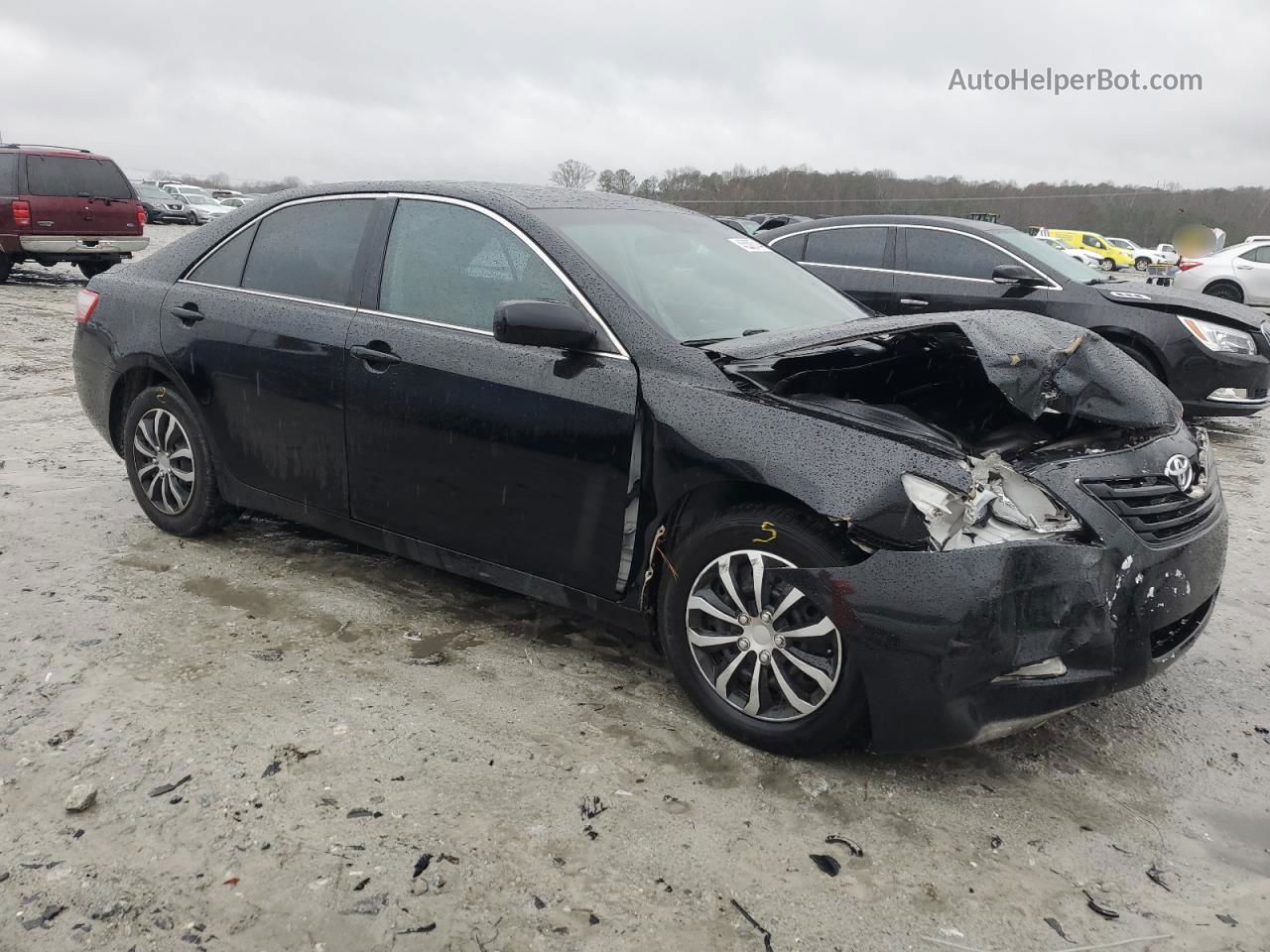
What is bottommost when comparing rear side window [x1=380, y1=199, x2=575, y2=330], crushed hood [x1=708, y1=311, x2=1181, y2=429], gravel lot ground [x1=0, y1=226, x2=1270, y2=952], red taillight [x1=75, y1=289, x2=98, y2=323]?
gravel lot ground [x1=0, y1=226, x2=1270, y2=952]

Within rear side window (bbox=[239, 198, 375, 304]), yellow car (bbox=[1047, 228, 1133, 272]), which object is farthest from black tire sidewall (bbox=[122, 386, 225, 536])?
yellow car (bbox=[1047, 228, 1133, 272])

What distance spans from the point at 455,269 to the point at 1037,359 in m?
2.03

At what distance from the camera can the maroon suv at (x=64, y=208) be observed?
14.7m

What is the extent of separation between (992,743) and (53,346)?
9.99m

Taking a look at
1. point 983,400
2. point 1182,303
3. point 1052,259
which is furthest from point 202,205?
point 983,400

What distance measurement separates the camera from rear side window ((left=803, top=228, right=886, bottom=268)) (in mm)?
8922

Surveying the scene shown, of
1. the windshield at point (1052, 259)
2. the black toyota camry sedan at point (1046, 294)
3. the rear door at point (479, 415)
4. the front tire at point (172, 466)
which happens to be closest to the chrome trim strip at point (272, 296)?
A: the rear door at point (479, 415)

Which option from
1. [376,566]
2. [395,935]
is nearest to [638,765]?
[395,935]

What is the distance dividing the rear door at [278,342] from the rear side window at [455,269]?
8.9 inches

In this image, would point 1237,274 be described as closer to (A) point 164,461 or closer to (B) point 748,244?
(B) point 748,244

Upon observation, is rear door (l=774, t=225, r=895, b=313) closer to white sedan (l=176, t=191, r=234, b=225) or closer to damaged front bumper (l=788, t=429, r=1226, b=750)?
damaged front bumper (l=788, t=429, r=1226, b=750)

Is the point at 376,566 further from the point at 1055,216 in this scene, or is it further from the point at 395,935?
the point at 1055,216

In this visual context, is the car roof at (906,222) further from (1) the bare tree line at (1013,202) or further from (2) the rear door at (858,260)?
(1) the bare tree line at (1013,202)

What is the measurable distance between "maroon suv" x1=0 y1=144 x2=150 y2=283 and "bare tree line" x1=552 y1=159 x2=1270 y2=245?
30710mm
